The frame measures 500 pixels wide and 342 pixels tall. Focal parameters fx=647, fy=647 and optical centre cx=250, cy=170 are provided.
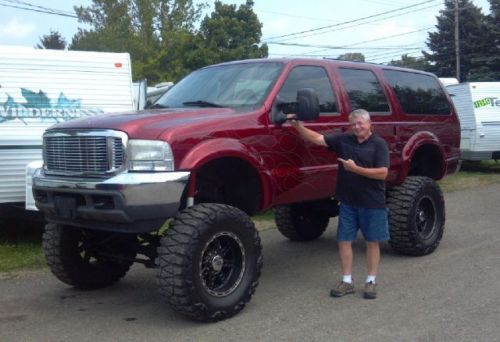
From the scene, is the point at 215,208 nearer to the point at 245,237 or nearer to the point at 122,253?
the point at 245,237

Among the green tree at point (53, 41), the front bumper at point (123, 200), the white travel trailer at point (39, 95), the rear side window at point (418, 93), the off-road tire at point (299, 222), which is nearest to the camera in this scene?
the front bumper at point (123, 200)

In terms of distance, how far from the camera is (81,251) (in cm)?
605

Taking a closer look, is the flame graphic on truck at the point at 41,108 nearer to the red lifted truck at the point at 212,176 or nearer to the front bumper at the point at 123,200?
the red lifted truck at the point at 212,176

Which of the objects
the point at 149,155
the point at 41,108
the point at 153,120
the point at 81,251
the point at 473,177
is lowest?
the point at 473,177

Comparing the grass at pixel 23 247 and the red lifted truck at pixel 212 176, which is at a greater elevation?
the red lifted truck at pixel 212 176

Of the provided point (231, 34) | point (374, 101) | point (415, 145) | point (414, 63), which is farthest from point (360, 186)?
point (414, 63)

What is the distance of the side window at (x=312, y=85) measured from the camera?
6.13 meters

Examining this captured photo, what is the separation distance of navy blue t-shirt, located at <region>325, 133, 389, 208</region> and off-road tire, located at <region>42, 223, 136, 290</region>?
6.63 ft

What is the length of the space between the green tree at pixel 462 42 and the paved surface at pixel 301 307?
3286 centimetres

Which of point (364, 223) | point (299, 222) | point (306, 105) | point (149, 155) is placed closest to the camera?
point (149, 155)

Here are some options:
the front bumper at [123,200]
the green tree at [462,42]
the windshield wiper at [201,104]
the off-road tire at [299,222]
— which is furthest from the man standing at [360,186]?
the green tree at [462,42]

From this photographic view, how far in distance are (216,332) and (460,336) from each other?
1801mm

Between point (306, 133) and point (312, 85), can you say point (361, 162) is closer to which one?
point (306, 133)

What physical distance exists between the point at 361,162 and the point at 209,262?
168 cm
